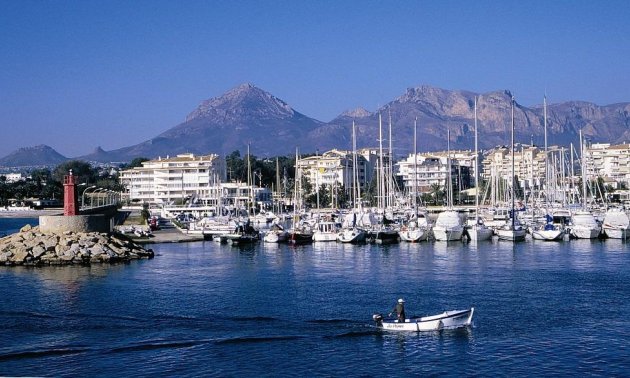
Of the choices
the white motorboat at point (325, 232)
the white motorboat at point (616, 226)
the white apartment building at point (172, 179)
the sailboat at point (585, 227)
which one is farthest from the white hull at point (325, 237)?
the white apartment building at point (172, 179)

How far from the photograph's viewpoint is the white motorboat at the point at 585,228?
64.5 metres

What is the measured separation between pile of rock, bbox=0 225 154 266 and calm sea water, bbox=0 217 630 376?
220 centimetres

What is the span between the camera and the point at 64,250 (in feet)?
167

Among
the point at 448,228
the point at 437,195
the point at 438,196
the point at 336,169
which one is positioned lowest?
the point at 448,228

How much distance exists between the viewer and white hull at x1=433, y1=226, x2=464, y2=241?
63875mm

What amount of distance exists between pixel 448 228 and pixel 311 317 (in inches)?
1377

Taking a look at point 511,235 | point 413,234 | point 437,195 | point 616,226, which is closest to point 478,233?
point 511,235

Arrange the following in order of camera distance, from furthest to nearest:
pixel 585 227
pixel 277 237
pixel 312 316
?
pixel 277 237
pixel 585 227
pixel 312 316

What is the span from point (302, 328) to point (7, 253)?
95.9 feet

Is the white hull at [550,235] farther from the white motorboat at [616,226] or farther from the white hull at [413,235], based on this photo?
the white hull at [413,235]

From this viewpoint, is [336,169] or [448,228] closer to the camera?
[448,228]

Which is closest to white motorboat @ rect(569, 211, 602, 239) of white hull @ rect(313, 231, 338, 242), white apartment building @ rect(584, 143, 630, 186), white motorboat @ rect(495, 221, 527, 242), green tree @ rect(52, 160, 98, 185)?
white motorboat @ rect(495, 221, 527, 242)

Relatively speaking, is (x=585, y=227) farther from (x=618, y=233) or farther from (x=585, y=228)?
(x=618, y=233)

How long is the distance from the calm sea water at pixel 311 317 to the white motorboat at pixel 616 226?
13955 millimetres
